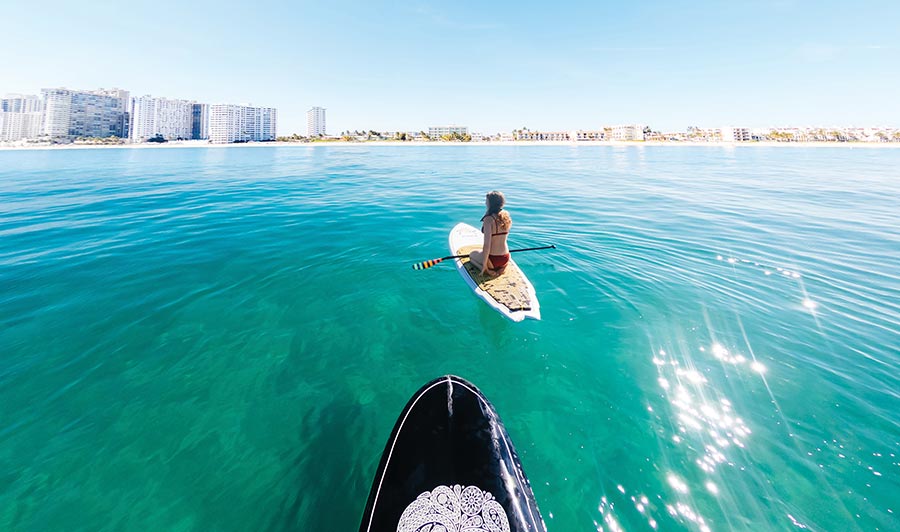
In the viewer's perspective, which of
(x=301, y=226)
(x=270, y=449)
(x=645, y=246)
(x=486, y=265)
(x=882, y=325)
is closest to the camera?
(x=270, y=449)

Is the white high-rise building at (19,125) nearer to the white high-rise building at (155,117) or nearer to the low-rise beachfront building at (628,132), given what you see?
the white high-rise building at (155,117)

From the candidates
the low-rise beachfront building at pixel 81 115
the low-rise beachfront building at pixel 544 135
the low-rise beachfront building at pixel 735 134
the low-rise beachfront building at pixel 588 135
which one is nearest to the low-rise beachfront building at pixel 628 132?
the low-rise beachfront building at pixel 588 135

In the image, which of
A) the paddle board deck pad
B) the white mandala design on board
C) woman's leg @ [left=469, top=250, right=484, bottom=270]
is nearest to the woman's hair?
woman's leg @ [left=469, top=250, right=484, bottom=270]

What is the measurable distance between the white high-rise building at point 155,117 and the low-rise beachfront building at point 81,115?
17.5ft

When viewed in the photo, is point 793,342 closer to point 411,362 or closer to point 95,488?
point 411,362

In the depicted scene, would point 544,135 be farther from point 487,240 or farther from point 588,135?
point 487,240

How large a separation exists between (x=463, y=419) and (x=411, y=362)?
211 centimetres


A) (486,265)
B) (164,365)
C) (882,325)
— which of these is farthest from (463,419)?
(882,325)

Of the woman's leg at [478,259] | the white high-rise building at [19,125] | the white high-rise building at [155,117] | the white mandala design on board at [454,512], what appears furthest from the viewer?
the white high-rise building at [155,117]

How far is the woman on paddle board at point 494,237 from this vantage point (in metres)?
7.11

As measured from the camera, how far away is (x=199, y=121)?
19612 centimetres

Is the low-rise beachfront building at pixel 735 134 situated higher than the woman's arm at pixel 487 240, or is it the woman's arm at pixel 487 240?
the low-rise beachfront building at pixel 735 134

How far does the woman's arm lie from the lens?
23.3 feet

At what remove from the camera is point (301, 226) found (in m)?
13.3
